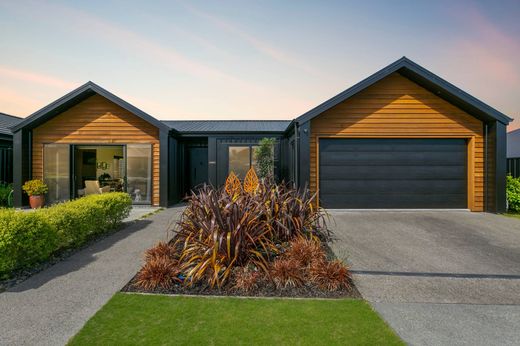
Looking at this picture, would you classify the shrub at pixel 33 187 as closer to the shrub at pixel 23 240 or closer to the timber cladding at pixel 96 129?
the timber cladding at pixel 96 129

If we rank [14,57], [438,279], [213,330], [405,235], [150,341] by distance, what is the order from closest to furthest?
1. [150,341]
2. [213,330]
3. [438,279]
4. [405,235]
5. [14,57]

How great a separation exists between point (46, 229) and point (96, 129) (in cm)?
746

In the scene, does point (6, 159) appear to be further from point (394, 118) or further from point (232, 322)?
point (394, 118)

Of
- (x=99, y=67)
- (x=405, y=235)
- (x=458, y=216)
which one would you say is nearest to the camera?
(x=405, y=235)

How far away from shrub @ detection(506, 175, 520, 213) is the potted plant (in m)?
16.1

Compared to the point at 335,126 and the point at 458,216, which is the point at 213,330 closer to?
the point at 335,126

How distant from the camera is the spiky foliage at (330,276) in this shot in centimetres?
348

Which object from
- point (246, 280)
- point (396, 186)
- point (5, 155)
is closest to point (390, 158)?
point (396, 186)

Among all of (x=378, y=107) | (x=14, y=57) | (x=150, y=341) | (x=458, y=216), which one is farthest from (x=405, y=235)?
(x=14, y=57)

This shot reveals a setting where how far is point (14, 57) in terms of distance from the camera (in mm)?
7801

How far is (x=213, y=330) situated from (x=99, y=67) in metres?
9.36

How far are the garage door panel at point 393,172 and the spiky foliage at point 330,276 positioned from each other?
20.1 feet

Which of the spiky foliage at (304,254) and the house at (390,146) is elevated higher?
the house at (390,146)

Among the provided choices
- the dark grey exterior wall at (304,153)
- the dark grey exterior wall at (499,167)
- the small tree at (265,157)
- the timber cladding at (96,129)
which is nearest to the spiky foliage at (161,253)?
the dark grey exterior wall at (304,153)
